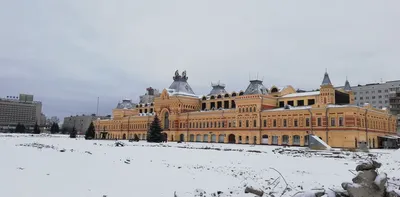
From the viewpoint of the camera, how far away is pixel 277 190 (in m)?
13.3

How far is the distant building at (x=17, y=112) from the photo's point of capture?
178125 mm

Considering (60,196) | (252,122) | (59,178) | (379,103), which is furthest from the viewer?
(379,103)

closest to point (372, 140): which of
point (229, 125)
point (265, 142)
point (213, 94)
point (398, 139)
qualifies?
point (398, 139)

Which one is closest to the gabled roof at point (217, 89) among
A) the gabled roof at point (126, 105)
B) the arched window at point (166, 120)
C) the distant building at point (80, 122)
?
the arched window at point (166, 120)

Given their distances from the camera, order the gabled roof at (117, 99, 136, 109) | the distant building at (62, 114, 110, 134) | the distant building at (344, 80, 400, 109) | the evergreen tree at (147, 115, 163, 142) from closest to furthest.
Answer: the evergreen tree at (147, 115, 163, 142)
the gabled roof at (117, 99, 136, 109)
the distant building at (344, 80, 400, 109)
the distant building at (62, 114, 110, 134)

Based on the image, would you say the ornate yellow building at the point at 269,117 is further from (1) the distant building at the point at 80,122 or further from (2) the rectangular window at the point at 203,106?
(1) the distant building at the point at 80,122

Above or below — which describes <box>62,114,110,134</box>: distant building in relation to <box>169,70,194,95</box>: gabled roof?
below

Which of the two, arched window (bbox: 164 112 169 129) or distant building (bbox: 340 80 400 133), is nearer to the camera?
arched window (bbox: 164 112 169 129)

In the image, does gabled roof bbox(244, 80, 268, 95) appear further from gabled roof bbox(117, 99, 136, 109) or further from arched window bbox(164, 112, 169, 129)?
gabled roof bbox(117, 99, 136, 109)

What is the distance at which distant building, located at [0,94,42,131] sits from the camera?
178125 mm

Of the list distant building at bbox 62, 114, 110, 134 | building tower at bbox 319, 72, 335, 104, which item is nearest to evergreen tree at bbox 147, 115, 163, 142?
building tower at bbox 319, 72, 335, 104

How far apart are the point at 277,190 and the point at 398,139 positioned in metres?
61.1

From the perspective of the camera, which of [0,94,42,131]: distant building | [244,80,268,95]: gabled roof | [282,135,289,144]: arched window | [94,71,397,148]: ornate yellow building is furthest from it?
[0,94,42,131]: distant building

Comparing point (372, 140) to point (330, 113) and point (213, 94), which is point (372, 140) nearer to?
point (330, 113)
